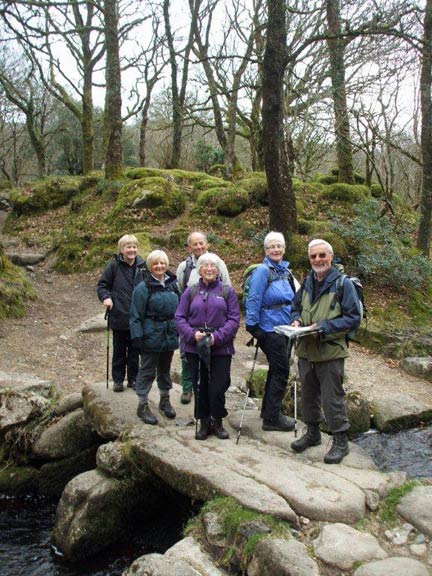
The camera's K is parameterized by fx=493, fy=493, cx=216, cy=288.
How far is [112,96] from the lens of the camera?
14984mm

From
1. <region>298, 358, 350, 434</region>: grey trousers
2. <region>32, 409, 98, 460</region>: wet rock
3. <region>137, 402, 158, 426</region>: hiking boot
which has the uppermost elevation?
<region>298, 358, 350, 434</region>: grey trousers

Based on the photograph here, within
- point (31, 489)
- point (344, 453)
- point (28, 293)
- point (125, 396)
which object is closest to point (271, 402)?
point (344, 453)

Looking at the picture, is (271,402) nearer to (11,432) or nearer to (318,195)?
(11,432)

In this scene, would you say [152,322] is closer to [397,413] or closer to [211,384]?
[211,384]

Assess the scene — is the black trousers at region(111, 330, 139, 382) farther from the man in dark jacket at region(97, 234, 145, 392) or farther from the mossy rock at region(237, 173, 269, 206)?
the mossy rock at region(237, 173, 269, 206)

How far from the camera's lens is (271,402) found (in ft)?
16.6

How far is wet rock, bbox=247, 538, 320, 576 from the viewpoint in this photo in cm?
316

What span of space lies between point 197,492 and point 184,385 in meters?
1.87

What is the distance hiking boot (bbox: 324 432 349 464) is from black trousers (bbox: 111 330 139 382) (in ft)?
8.40

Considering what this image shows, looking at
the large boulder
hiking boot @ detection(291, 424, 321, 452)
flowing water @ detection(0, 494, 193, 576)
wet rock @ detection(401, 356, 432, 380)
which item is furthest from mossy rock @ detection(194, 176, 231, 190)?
the large boulder

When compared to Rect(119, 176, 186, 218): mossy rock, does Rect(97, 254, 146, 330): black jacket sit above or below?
below

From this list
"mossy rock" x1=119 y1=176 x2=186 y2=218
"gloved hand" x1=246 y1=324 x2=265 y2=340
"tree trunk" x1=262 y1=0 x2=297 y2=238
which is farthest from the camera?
"mossy rock" x1=119 y1=176 x2=186 y2=218

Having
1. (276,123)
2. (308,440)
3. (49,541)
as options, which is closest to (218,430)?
(308,440)

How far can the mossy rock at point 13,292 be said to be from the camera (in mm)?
9078
